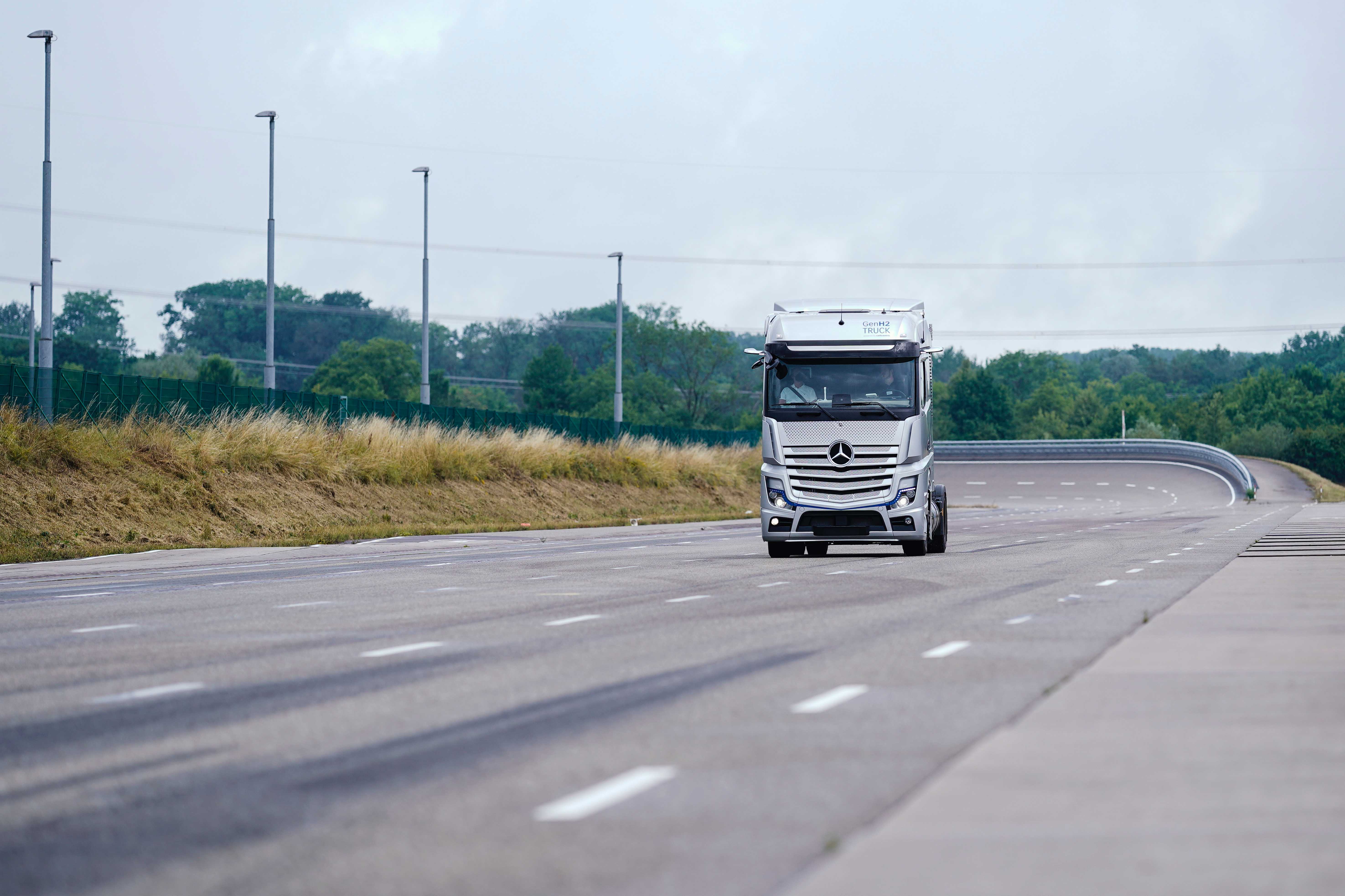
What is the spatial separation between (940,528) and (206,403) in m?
18.6

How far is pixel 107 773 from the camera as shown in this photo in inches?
266

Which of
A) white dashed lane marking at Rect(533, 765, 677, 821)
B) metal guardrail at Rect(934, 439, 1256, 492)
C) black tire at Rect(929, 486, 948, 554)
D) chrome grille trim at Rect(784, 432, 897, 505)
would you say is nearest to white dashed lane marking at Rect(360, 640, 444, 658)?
white dashed lane marking at Rect(533, 765, 677, 821)

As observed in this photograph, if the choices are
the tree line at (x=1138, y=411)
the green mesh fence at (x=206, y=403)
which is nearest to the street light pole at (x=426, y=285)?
the green mesh fence at (x=206, y=403)

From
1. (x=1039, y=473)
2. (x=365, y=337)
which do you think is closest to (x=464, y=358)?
(x=365, y=337)

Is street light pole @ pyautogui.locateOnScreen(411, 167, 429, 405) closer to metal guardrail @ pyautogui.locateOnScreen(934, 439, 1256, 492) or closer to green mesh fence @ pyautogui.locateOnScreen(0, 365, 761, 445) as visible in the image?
green mesh fence @ pyautogui.locateOnScreen(0, 365, 761, 445)

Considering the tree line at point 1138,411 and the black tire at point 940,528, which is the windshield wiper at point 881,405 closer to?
the black tire at point 940,528

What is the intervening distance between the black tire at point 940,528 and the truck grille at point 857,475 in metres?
1.89

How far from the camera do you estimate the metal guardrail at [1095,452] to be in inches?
4102

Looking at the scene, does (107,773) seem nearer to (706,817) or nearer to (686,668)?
(706,817)

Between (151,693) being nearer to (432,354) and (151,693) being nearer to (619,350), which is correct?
(619,350)

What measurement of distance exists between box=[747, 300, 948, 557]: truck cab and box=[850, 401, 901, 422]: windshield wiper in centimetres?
1

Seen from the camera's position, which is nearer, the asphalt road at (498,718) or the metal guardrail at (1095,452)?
the asphalt road at (498,718)

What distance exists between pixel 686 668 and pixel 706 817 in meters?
4.42

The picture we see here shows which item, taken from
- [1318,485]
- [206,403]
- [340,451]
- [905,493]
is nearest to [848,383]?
[905,493]
